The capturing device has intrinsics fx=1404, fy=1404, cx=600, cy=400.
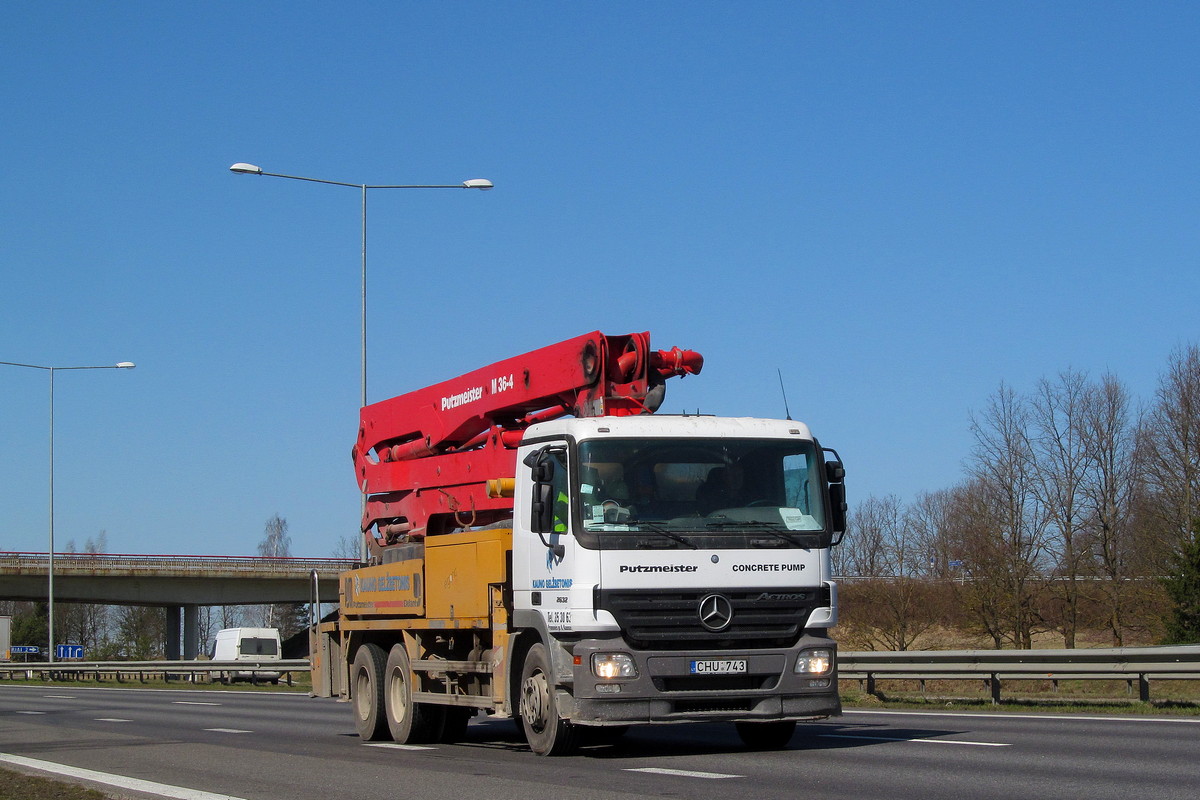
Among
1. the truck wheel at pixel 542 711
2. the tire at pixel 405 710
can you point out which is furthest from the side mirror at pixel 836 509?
the tire at pixel 405 710

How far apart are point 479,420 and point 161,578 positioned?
166 ft

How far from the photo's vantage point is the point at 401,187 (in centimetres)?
2761

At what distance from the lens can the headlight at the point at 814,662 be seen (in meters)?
11.7

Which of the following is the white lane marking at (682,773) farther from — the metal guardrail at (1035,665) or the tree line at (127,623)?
the tree line at (127,623)

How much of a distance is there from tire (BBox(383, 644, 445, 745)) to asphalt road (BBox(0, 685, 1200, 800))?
31 cm

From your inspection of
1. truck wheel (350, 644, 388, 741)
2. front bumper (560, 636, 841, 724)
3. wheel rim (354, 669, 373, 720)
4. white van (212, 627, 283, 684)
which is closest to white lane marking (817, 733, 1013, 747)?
front bumper (560, 636, 841, 724)

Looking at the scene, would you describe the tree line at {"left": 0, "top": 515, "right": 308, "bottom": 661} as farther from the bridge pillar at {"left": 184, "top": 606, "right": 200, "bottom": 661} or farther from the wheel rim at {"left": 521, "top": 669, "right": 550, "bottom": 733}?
the wheel rim at {"left": 521, "top": 669, "right": 550, "bottom": 733}

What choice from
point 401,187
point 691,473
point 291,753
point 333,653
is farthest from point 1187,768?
point 401,187

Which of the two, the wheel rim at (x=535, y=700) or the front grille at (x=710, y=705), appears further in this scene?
the wheel rim at (x=535, y=700)

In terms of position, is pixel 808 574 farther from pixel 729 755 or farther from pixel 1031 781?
pixel 1031 781

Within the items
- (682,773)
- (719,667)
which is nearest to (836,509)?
(719,667)

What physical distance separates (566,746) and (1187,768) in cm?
490

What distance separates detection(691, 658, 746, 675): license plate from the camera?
37.4 ft

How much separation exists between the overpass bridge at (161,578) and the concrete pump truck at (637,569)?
152 ft
